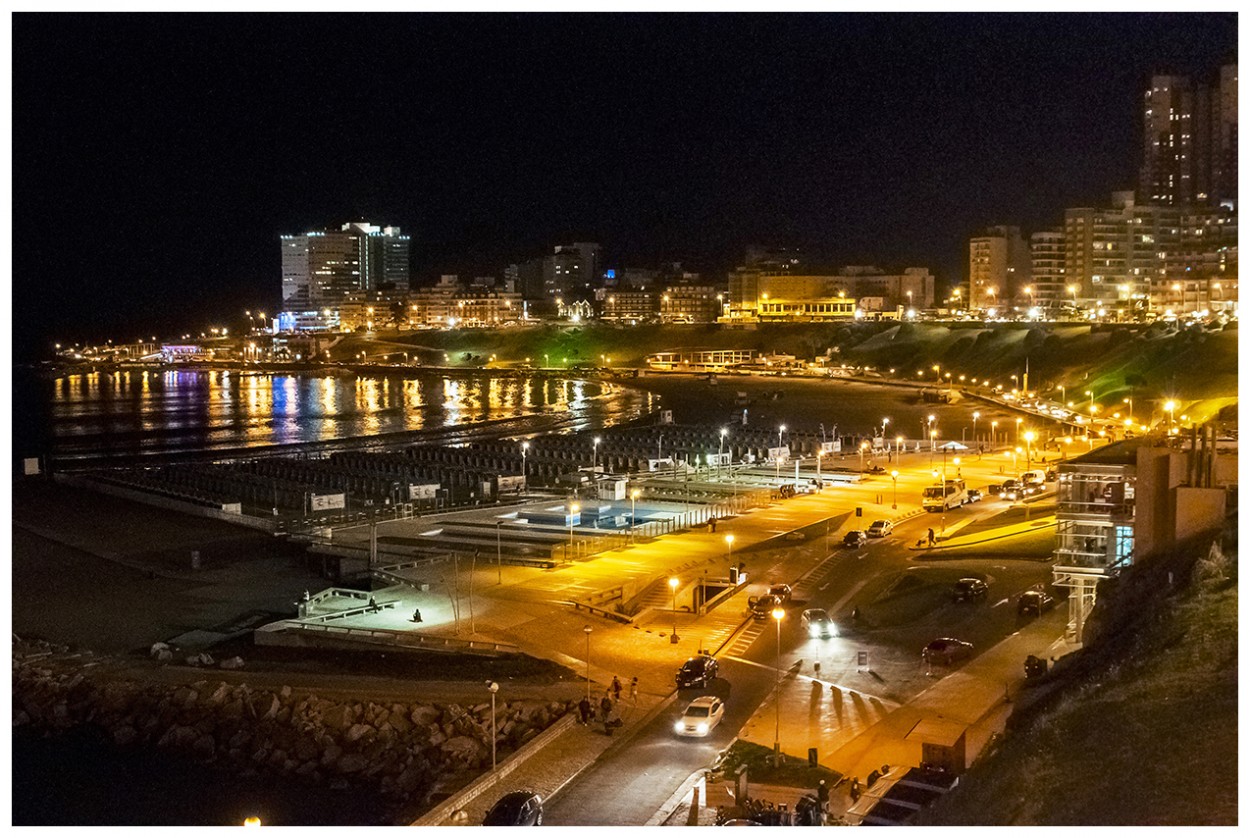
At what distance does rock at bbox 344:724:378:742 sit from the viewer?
709cm

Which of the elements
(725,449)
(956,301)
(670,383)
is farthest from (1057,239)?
(725,449)

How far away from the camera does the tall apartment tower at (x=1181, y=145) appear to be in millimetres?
58594

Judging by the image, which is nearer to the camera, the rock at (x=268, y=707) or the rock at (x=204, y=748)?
the rock at (x=204, y=748)

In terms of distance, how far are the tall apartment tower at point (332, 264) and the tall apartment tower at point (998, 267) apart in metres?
40.6

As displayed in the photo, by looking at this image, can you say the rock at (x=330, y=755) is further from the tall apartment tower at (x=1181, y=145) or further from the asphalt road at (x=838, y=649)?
the tall apartment tower at (x=1181, y=145)

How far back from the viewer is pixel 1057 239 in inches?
1981

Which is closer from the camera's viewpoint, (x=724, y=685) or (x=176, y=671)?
(x=724, y=685)

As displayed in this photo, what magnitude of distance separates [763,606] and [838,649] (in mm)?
1008

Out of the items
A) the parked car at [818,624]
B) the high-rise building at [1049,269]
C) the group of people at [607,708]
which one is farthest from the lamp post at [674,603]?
the high-rise building at [1049,269]
